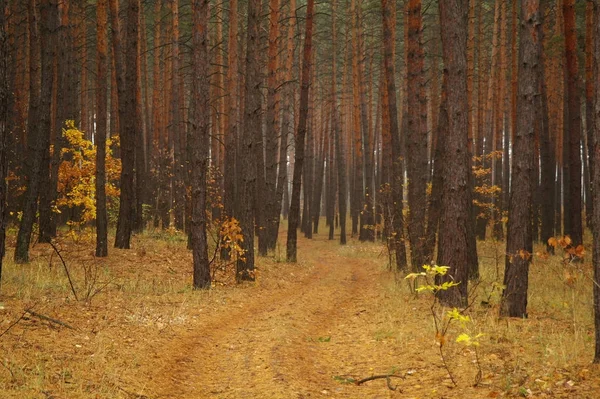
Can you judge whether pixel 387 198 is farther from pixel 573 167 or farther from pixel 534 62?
pixel 534 62

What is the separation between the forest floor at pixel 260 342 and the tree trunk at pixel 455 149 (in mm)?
1140

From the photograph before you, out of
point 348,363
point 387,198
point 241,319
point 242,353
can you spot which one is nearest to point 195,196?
point 241,319

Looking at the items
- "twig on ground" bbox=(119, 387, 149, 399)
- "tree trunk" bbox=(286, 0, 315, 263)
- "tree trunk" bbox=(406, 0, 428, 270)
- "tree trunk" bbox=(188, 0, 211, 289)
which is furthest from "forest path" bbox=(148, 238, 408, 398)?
"tree trunk" bbox=(286, 0, 315, 263)

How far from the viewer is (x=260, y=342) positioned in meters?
7.98

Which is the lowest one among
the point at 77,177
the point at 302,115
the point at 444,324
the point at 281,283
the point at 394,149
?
the point at 281,283

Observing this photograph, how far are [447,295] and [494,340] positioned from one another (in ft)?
8.29

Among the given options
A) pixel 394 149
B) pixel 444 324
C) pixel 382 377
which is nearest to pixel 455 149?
pixel 444 324

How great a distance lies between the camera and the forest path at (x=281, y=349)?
600 cm

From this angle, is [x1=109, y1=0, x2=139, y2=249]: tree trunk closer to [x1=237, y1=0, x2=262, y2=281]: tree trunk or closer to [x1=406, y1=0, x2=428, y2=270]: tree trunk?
[x1=237, y1=0, x2=262, y2=281]: tree trunk

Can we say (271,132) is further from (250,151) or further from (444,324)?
(444,324)

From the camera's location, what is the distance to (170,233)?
66.2 ft

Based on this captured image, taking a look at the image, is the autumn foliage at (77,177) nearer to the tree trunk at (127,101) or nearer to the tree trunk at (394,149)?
the tree trunk at (127,101)

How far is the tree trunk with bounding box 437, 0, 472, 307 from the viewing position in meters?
9.56

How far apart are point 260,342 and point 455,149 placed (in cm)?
465
